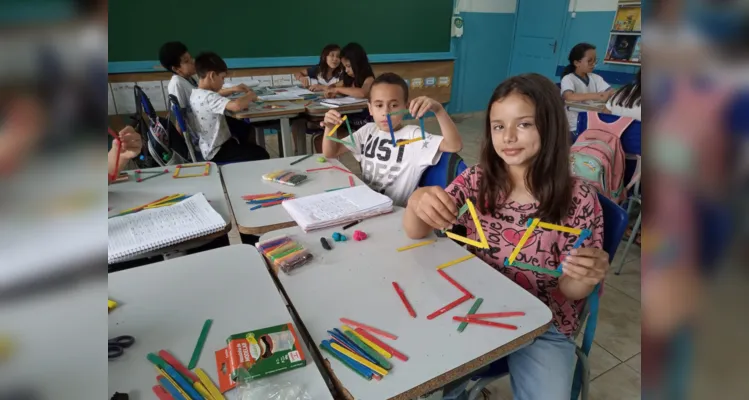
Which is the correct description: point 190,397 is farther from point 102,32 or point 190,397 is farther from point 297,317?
point 102,32

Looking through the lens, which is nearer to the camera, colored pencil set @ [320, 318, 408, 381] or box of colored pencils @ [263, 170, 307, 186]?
colored pencil set @ [320, 318, 408, 381]

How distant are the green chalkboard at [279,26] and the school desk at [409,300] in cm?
363

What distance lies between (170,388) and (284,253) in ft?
1.49

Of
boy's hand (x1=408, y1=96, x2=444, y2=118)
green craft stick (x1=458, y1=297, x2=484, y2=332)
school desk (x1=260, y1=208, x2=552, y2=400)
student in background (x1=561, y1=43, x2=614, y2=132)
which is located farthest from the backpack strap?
green craft stick (x1=458, y1=297, x2=484, y2=332)

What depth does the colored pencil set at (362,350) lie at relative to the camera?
2.47 feet

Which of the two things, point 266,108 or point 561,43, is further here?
point 561,43

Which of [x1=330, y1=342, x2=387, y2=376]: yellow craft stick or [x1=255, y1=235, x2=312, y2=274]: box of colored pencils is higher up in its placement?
[x1=255, y1=235, x2=312, y2=274]: box of colored pencils

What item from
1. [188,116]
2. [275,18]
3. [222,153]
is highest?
[275,18]

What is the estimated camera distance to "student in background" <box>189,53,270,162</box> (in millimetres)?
2877

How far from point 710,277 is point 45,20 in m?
0.21

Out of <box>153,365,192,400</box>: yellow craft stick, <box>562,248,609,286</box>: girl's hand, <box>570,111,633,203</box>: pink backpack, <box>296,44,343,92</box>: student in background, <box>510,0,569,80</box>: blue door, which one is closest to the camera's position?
<box>153,365,192,400</box>: yellow craft stick

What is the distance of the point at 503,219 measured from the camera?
1.27 metres

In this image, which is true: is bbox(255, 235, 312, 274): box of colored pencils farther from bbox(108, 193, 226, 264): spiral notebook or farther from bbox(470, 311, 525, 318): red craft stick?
bbox(470, 311, 525, 318): red craft stick

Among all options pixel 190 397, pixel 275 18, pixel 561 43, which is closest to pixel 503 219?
pixel 190 397
